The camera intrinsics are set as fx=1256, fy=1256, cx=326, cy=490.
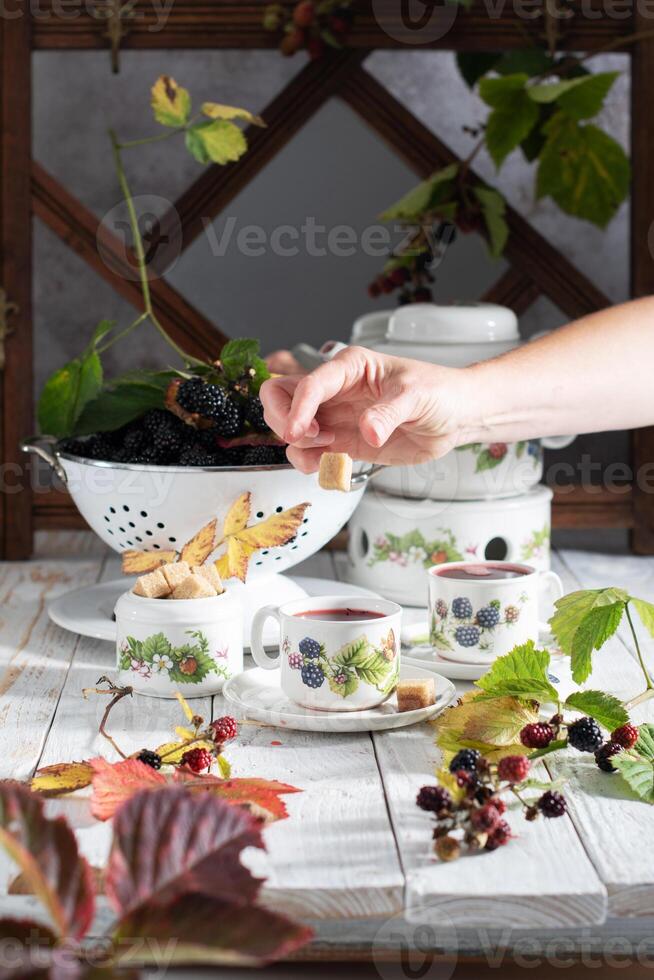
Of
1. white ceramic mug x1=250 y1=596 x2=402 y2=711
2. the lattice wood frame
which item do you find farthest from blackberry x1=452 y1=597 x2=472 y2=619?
the lattice wood frame

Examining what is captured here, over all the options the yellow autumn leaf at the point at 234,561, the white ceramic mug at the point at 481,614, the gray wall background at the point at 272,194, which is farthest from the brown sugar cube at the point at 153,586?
the gray wall background at the point at 272,194

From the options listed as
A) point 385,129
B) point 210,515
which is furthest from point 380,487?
point 385,129

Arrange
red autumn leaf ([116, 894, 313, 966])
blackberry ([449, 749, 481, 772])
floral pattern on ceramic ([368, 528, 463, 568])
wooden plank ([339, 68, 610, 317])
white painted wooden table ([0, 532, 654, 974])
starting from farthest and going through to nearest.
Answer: wooden plank ([339, 68, 610, 317]) < floral pattern on ceramic ([368, 528, 463, 568]) < blackberry ([449, 749, 481, 772]) < white painted wooden table ([0, 532, 654, 974]) < red autumn leaf ([116, 894, 313, 966])

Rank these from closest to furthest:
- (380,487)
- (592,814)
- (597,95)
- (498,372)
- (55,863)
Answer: (55,863)
(592,814)
(498,372)
(380,487)
(597,95)

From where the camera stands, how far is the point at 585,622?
0.92 metres

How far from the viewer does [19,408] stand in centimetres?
157

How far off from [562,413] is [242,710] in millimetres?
394

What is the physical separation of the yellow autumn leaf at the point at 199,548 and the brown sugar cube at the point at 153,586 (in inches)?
3.4

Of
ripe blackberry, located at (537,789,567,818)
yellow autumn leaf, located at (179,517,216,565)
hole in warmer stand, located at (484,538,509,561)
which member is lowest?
ripe blackberry, located at (537,789,567,818)

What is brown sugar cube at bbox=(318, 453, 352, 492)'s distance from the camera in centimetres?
103

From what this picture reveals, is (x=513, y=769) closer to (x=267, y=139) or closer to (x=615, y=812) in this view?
(x=615, y=812)

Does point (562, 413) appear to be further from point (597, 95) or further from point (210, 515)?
point (597, 95)

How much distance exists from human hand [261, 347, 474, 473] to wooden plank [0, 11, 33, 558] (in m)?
0.60

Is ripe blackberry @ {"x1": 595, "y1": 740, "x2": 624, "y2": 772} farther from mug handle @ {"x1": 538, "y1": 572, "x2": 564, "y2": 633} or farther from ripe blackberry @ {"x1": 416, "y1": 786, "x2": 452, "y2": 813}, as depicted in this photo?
mug handle @ {"x1": 538, "y1": 572, "x2": 564, "y2": 633}
